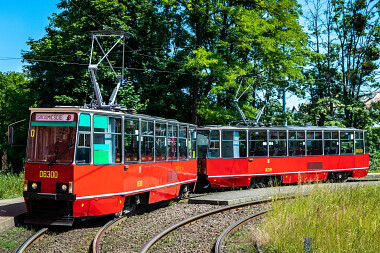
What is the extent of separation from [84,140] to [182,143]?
591cm

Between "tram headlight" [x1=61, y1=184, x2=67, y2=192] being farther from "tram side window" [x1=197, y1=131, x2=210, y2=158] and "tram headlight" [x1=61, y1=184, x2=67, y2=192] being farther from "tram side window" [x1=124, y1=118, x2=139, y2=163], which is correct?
"tram side window" [x1=197, y1=131, x2=210, y2=158]

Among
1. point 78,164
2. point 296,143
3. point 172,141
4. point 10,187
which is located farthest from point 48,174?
point 296,143

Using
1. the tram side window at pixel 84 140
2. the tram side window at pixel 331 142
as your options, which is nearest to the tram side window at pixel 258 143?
the tram side window at pixel 331 142

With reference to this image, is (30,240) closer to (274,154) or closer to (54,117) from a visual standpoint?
(54,117)

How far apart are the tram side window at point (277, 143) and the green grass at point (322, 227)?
390 inches

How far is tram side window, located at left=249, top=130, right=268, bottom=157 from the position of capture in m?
19.6

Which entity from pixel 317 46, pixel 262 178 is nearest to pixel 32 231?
pixel 262 178

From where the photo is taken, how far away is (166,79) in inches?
1085

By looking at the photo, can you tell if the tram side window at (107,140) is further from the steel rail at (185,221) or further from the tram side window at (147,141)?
the steel rail at (185,221)

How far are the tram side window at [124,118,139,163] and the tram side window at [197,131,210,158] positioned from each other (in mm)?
6721

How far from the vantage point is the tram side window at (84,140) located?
1044 centimetres

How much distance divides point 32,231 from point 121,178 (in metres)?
2.47

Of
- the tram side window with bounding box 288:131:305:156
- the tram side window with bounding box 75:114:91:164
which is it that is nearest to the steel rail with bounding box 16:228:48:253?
the tram side window with bounding box 75:114:91:164

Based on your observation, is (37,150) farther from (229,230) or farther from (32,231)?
(229,230)
